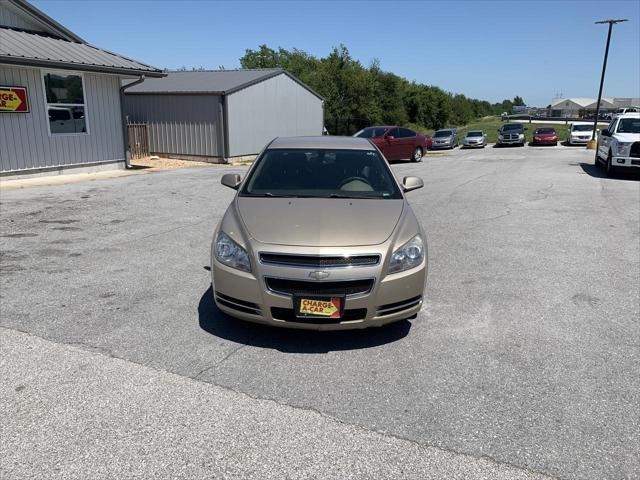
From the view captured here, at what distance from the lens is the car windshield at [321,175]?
4910 millimetres

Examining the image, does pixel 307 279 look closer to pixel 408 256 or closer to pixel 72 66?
pixel 408 256

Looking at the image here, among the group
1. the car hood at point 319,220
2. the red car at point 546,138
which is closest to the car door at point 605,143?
the car hood at point 319,220

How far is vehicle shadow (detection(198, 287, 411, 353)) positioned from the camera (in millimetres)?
4008

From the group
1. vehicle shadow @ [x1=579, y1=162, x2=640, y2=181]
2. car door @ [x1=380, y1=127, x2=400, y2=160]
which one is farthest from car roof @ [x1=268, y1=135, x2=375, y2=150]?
car door @ [x1=380, y1=127, x2=400, y2=160]

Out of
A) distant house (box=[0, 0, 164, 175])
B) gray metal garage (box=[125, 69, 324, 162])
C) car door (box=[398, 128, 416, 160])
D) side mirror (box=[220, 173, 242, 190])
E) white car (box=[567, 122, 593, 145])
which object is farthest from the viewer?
white car (box=[567, 122, 593, 145])

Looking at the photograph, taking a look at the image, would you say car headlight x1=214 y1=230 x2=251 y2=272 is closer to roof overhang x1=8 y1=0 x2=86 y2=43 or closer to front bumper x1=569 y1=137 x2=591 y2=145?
roof overhang x1=8 y1=0 x2=86 y2=43

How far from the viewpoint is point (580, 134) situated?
107 feet

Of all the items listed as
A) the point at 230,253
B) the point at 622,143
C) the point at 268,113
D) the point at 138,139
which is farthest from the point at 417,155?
the point at 230,253

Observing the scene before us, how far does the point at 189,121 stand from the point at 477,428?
19599 millimetres

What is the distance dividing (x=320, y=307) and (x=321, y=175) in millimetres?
1901

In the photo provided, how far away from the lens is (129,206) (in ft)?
33.3

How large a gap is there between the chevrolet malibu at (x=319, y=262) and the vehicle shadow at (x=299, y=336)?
291mm

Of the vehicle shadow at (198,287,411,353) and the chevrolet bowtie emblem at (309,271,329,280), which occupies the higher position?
the chevrolet bowtie emblem at (309,271,329,280)

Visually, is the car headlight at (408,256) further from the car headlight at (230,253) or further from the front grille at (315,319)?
the car headlight at (230,253)
